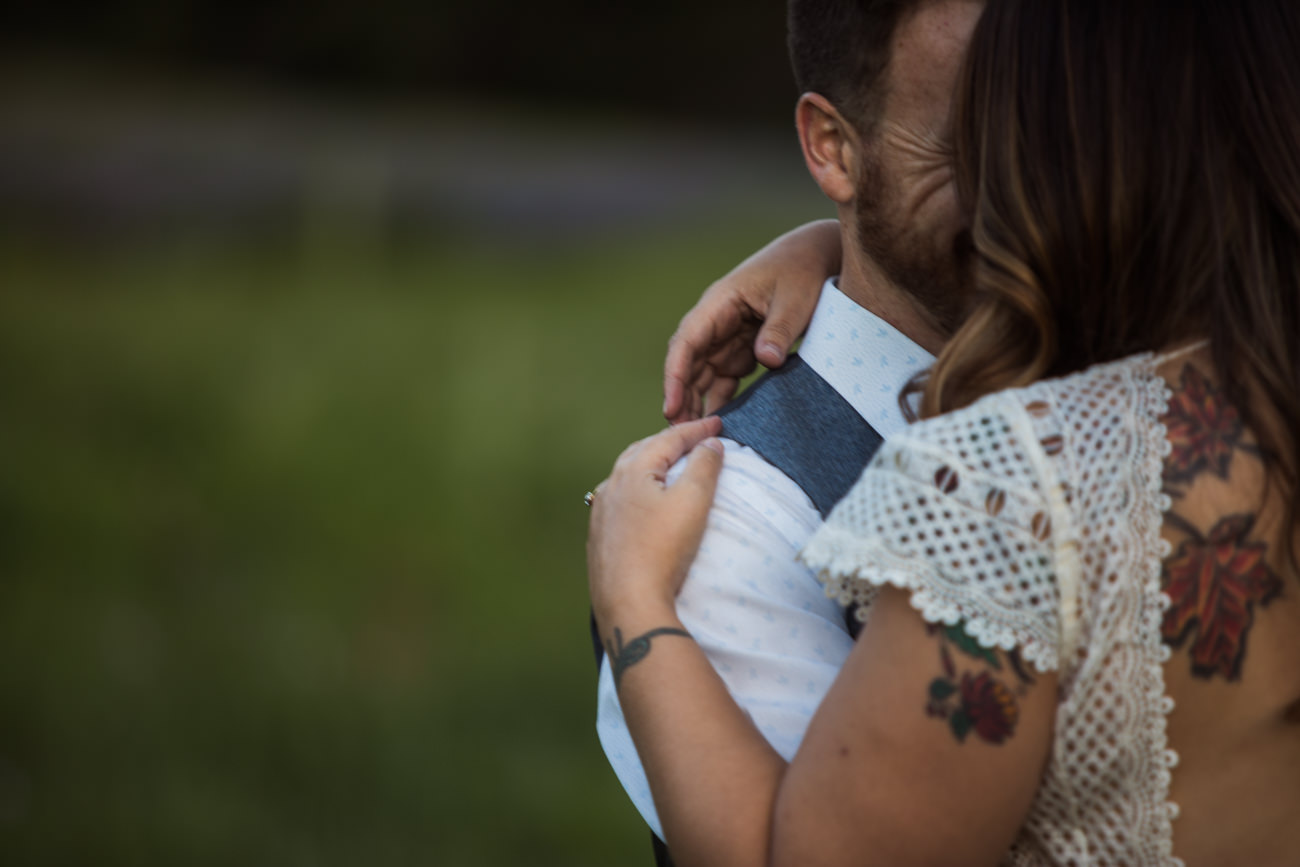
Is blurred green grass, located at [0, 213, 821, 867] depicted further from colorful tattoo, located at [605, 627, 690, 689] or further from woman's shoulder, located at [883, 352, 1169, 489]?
woman's shoulder, located at [883, 352, 1169, 489]

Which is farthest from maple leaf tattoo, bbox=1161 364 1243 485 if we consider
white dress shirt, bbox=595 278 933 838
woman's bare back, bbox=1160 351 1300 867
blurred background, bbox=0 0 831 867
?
blurred background, bbox=0 0 831 867

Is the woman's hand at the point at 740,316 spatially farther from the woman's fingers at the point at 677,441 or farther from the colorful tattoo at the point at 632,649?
Result: the colorful tattoo at the point at 632,649

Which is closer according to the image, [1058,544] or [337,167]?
[1058,544]

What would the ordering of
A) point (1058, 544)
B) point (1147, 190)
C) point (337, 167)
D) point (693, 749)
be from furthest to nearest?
point (337, 167)
point (693, 749)
point (1147, 190)
point (1058, 544)

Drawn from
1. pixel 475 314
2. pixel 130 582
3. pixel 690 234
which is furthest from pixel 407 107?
pixel 130 582

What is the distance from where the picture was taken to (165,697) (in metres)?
4.73

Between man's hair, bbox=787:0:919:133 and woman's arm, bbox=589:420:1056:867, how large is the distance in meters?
0.94

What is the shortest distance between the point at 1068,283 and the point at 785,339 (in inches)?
29.2

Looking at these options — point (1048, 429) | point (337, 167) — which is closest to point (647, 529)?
point (1048, 429)

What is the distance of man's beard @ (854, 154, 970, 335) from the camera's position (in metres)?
1.81

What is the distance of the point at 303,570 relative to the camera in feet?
19.0

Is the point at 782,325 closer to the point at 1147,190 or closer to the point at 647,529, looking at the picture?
the point at 647,529

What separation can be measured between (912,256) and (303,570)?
4.51m

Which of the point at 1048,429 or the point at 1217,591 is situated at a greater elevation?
the point at 1048,429
